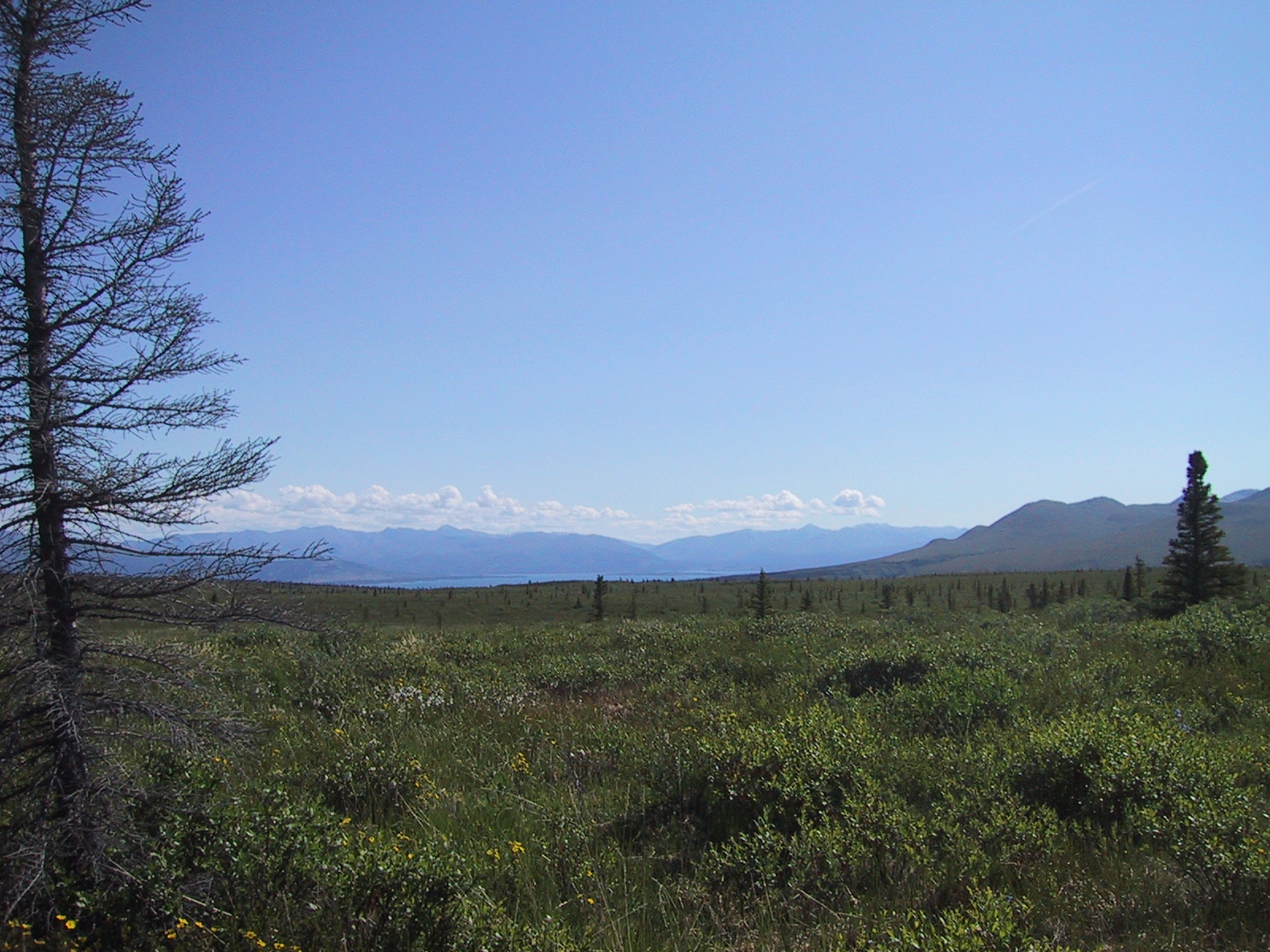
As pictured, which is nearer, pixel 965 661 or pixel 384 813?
pixel 384 813

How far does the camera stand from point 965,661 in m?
10.2

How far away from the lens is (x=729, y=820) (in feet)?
18.4

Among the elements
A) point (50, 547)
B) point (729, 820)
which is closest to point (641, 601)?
point (729, 820)

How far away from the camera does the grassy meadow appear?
4.05 metres

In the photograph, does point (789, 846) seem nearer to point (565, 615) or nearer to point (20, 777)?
point (20, 777)

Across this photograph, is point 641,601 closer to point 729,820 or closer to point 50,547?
point 729,820

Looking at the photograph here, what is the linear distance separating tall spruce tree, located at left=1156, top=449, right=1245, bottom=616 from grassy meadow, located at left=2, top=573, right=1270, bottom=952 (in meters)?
26.4

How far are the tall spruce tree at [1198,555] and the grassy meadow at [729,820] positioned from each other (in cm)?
2644

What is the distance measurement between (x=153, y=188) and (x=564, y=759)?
6.13 m

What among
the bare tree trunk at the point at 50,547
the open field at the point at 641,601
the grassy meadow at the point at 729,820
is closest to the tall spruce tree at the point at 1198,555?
the open field at the point at 641,601

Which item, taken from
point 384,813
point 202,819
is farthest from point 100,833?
point 384,813

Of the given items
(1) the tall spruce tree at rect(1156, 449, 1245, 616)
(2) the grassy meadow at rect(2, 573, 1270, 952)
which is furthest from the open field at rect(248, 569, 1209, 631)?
(2) the grassy meadow at rect(2, 573, 1270, 952)

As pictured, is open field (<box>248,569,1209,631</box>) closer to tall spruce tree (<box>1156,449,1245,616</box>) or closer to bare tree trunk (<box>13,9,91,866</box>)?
tall spruce tree (<box>1156,449,1245,616</box>)

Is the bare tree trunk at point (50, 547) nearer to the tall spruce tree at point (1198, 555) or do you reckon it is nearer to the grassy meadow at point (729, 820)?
the grassy meadow at point (729, 820)
